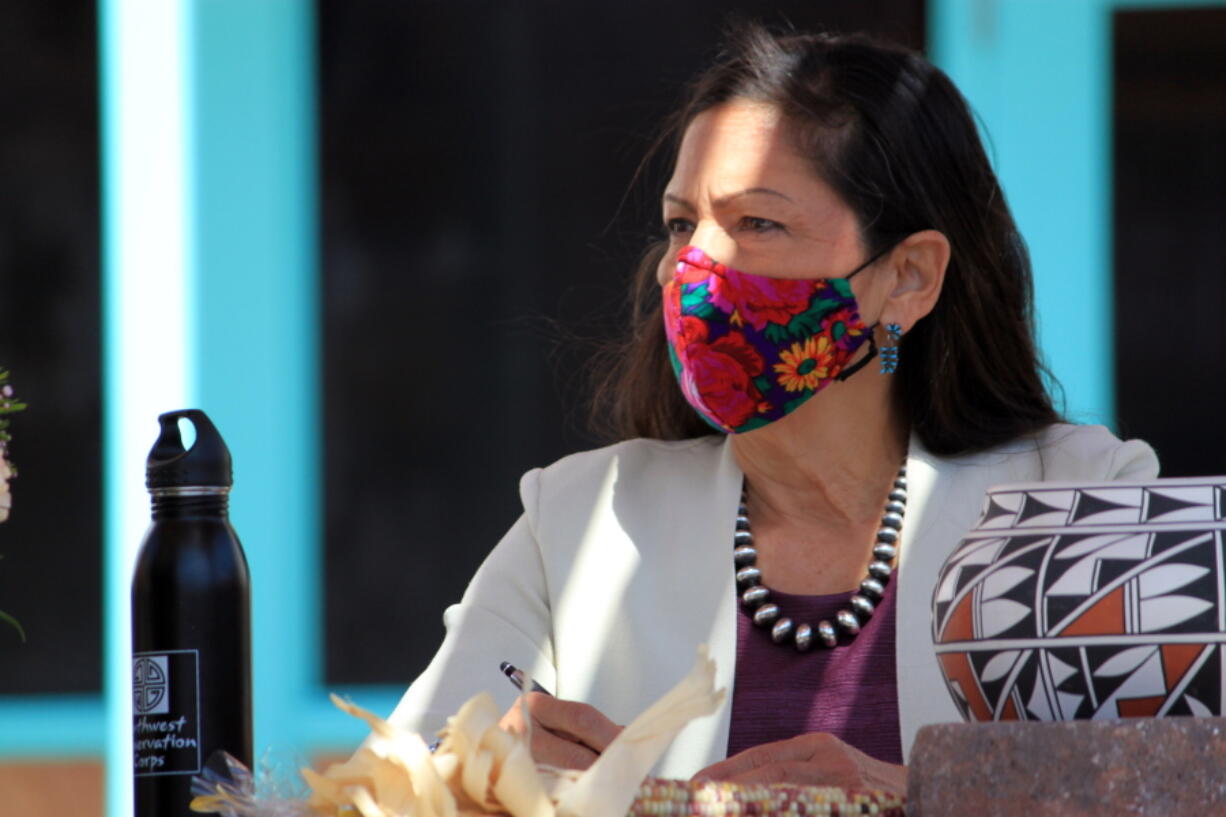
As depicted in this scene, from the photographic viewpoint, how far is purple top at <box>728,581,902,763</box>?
2.28 metres

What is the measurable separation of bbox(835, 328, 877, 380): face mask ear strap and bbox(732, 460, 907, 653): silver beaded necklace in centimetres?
18

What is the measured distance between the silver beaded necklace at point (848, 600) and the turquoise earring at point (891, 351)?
179mm

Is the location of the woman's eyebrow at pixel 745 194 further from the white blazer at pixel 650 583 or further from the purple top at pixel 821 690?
the purple top at pixel 821 690

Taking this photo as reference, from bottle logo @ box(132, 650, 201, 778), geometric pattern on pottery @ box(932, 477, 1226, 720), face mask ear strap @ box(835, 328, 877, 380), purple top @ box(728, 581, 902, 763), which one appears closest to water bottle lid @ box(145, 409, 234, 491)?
bottle logo @ box(132, 650, 201, 778)

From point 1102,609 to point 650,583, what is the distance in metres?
1.26

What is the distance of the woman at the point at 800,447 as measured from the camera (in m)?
2.33

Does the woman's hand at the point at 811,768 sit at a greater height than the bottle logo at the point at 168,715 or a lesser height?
lesser

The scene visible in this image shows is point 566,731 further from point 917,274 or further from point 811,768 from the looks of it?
point 917,274

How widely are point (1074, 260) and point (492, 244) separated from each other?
1414 mm

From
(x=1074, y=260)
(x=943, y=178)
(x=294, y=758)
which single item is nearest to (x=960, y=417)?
(x=943, y=178)

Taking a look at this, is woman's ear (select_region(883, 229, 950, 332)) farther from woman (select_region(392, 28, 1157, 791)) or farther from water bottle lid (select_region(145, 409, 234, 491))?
water bottle lid (select_region(145, 409, 234, 491))

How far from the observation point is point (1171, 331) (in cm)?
448

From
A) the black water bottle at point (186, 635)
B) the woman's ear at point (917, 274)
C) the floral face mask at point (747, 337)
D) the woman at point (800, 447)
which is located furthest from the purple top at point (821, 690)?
the black water bottle at point (186, 635)

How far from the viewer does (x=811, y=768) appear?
1.42 meters
